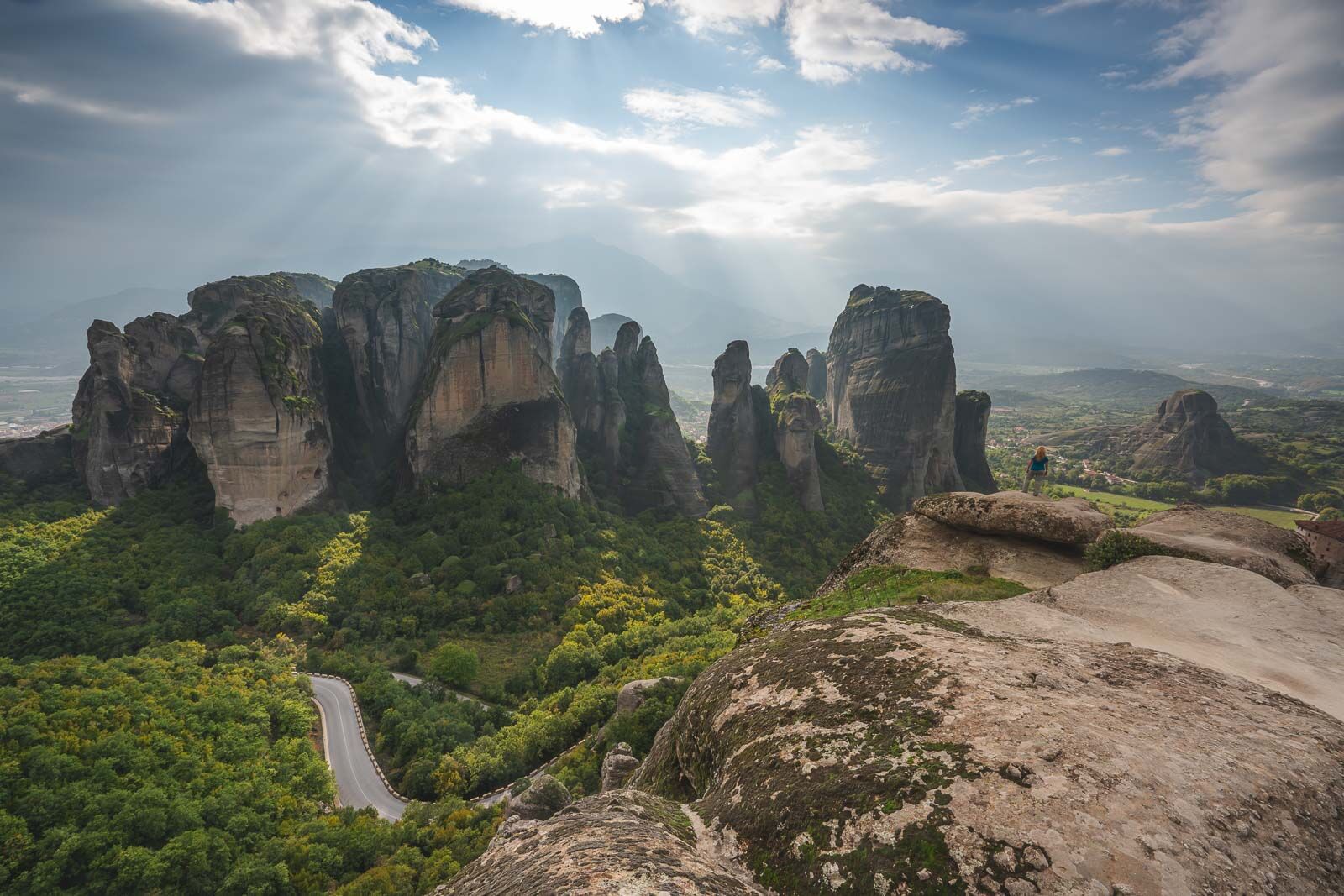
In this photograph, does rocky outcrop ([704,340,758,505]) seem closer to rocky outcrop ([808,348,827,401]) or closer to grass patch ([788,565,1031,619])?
rocky outcrop ([808,348,827,401])

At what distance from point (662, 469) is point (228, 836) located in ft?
128

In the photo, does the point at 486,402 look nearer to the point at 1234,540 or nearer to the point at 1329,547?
the point at 1234,540

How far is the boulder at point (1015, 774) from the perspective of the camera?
393cm

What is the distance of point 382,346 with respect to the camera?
51000 millimetres

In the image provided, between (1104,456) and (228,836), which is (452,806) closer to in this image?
(228,836)

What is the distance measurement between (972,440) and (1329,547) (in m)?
52.1

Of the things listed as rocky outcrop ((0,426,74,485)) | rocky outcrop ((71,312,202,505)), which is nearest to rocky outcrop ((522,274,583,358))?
rocky outcrop ((71,312,202,505))

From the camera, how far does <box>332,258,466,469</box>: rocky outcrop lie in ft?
164

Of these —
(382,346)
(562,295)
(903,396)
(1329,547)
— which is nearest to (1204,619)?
(1329,547)

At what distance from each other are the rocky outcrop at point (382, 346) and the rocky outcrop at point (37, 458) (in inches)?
758

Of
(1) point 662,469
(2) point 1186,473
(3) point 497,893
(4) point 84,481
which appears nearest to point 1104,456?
(2) point 1186,473

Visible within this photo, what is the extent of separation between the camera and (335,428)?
→ 45844 millimetres

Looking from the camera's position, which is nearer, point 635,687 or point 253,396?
point 635,687

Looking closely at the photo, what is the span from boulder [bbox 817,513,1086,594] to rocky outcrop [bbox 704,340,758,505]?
129 ft
